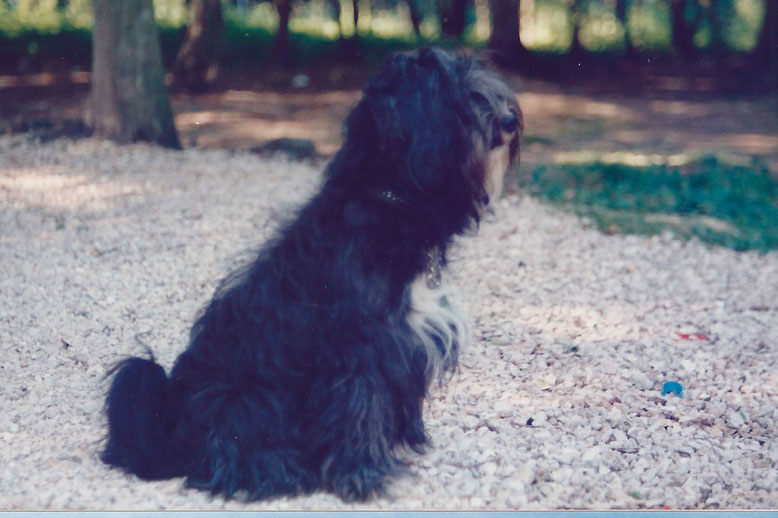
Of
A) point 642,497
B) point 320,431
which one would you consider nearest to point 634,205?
point 642,497

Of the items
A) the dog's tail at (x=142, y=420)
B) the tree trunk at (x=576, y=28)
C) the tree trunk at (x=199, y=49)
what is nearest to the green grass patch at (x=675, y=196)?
the dog's tail at (x=142, y=420)

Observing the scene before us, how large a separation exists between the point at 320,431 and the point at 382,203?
0.88 m

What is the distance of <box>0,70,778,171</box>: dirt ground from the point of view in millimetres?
10477

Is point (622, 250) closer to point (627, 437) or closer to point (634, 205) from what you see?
point (634, 205)

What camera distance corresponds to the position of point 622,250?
677 centimetres

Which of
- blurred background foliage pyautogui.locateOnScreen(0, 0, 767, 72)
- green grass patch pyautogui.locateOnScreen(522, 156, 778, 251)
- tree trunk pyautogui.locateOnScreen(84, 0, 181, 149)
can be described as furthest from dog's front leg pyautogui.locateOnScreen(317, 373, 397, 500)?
blurred background foliage pyautogui.locateOnScreen(0, 0, 767, 72)

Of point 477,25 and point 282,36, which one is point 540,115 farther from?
point 477,25

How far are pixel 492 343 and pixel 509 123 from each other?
2057 mm

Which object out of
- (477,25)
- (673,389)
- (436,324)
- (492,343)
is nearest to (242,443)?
(436,324)

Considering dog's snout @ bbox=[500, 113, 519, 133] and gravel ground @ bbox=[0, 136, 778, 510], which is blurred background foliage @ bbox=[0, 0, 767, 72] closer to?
gravel ground @ bbox=[0, 136, 778, 510]

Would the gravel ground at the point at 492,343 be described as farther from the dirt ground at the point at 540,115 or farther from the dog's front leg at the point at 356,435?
the dirt ground at the point at 540,115

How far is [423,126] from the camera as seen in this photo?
2.94 meters

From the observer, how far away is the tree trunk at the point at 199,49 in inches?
531

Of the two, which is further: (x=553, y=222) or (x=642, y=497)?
(x=553, y=222)
